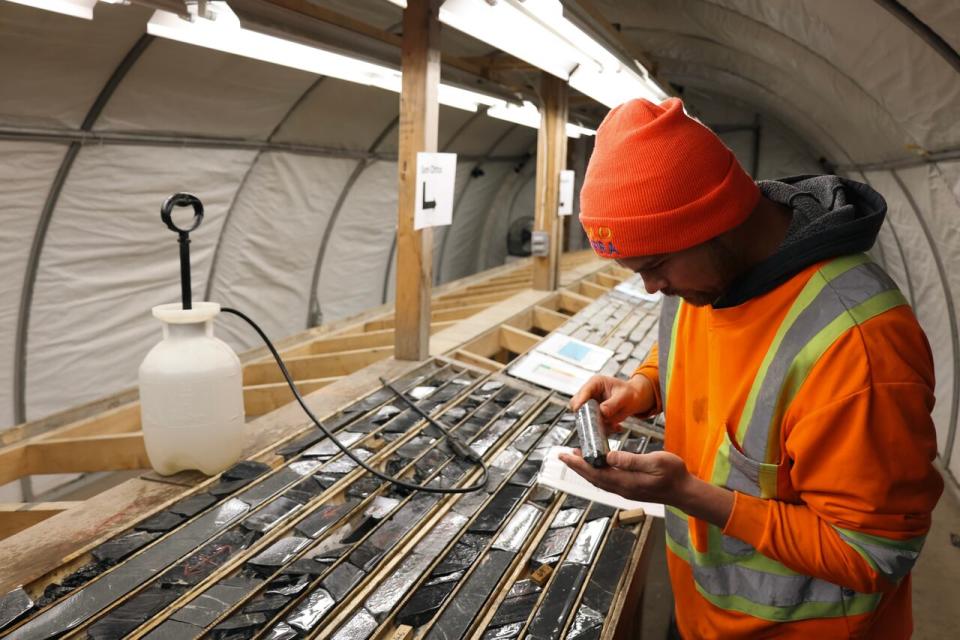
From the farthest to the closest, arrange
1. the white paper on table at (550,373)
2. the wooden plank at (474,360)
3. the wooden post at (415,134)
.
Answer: the wooden plank at (474,360), the white paper on table at (550,373), the wooden post at (415,134)

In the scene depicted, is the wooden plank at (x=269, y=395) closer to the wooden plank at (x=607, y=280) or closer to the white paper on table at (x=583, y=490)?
the white paper on table at (x=583, y=490)

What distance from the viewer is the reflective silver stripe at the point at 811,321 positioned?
1069mm

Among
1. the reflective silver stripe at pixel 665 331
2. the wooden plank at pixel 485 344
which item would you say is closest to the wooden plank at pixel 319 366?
the wooden plank at pixel 485 344

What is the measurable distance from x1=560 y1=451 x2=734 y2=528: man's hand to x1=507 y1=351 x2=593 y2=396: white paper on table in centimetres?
175

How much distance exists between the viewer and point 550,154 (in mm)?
4957

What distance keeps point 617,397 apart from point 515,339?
2411 mm

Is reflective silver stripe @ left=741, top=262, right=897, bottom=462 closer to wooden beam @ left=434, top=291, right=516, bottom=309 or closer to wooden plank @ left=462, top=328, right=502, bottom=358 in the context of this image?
wooden plank @ left=462, top=328, right=502, bottom=358

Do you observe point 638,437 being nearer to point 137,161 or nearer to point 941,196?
point 941,196

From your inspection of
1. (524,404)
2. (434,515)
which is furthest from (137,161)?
(434,515)

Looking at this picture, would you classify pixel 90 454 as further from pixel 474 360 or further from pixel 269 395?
pixel 474 360

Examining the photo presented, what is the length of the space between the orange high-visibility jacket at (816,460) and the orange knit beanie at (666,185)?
0.63ft

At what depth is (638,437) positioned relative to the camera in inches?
102

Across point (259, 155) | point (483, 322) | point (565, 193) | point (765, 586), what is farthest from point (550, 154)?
point (765, 586)

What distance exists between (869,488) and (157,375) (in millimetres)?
1759
